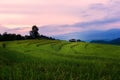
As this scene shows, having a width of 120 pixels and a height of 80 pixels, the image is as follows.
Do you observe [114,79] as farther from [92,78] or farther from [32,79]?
[32,79]

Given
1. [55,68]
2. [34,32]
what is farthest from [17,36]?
[55,68]

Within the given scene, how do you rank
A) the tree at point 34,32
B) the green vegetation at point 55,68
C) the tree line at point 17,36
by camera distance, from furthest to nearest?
the tree at point 34,32
the tree line at point 17,36
the green vegetation at point 55,68

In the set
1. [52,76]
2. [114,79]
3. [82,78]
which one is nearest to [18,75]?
[52,76]

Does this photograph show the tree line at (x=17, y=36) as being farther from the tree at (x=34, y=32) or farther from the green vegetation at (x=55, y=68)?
the green vegetation at (x=55, y=68)

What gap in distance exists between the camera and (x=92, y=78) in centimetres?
855

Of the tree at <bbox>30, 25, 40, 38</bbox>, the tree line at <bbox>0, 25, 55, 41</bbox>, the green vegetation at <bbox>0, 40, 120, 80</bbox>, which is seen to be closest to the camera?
the green vegetation at <bbox>0, 40, 120, 80</bbox>

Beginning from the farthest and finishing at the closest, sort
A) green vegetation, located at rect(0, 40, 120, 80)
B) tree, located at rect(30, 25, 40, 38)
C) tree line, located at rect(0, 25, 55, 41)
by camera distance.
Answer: tree, located at rect(30, 25, 40, 38) → tree line, located at rect(0, 25, 55, 41) → green vegetation, located at rect(0, 40, 120, 80)

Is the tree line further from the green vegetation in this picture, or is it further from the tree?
the green vegetation

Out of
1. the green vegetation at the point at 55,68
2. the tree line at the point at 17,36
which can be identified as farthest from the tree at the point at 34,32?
the green vegetation at the point at 55,68

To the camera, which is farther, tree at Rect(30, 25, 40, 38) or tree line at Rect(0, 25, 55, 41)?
tree at Rect(30, 25, 40, 38)

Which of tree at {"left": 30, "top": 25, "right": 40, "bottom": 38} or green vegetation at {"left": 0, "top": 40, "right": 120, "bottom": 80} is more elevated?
tree at {"left": 30, "top": 25, "right": 40, "bottom": 38}

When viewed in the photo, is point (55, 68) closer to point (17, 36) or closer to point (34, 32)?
point (17, 36)

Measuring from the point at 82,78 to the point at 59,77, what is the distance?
71 cm

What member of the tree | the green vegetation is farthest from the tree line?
the green vegetation
